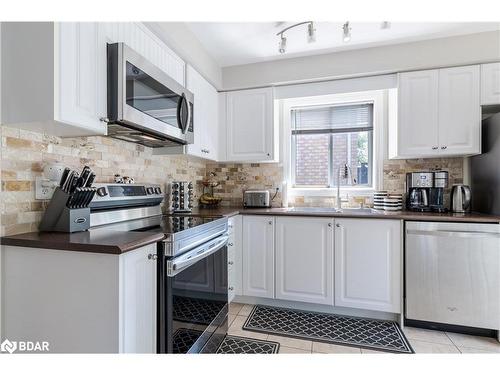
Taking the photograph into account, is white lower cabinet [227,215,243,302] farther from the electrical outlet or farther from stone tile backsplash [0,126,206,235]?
the electrical outlet

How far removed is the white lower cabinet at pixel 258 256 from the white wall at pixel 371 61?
57.4 inches

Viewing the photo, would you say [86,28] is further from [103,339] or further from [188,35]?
[103,339]

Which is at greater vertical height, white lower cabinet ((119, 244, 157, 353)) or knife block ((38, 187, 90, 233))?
knife block ((38, 187, 90, 233))

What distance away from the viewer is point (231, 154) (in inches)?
114

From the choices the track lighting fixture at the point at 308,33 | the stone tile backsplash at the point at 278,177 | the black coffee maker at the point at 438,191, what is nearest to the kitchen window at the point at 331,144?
the stone tile backsplash at the point at 278,177

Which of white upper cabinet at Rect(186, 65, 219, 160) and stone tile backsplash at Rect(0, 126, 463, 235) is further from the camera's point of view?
white upper cabinet at Rect(186, 65, 219, 160)

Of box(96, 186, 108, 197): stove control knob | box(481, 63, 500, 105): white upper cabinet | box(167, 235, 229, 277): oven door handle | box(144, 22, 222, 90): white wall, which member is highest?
box(144, 22, 222, 90): white wall

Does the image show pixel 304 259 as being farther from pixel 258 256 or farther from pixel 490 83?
pixel 490 83

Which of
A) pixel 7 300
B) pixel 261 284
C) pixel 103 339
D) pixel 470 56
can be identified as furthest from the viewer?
pixel 261 284

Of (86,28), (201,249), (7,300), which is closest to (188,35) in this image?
(86,28)

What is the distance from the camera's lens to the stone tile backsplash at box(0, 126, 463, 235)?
1223 millimetres

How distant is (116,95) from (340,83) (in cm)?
213

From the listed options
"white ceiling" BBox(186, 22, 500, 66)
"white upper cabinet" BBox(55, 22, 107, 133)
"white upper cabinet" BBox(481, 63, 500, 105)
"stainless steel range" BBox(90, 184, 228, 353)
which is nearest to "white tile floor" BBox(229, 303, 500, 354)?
"stainless steel range" BBox(90, 184, 228, 353)

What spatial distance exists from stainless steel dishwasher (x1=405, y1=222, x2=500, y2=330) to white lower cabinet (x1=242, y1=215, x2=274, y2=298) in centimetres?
114
